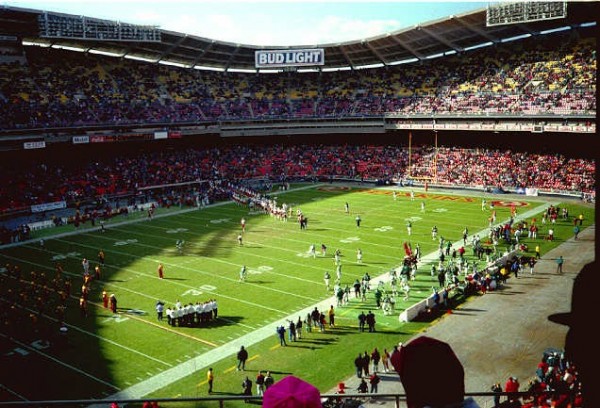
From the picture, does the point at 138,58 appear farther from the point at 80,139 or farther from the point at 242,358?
the point at 242,358

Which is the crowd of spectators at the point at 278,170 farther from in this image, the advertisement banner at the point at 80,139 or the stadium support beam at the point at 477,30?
the stadium support beam at the point at 477,30

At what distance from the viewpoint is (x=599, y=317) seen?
1965 millimetres

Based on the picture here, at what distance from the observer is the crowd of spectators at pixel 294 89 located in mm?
48969

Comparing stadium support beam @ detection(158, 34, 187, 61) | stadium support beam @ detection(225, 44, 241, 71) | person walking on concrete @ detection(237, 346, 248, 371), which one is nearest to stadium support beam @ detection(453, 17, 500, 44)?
stadium support beam @ detection(225, 44, 241, 71)

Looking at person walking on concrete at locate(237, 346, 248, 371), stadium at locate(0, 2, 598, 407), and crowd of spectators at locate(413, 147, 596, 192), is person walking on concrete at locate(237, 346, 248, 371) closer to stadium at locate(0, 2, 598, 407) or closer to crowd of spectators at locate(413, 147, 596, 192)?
stadium at locate(0, 2, 598, 407)

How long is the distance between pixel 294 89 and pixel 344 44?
9.86 m

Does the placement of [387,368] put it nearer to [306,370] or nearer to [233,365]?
[306,370]

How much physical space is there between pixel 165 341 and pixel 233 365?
3382 mm

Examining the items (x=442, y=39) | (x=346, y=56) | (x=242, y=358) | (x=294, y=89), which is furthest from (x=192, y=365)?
(x=294, y=89)

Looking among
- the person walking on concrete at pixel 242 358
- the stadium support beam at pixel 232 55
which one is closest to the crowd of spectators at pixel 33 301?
the person walking on concrete at pixel 242 358

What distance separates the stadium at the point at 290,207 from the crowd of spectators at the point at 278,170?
0.78 ft

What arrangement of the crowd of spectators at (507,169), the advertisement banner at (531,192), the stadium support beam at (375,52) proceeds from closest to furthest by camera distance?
the advertisement banner at (531,192), the crowd of spectators at (507,169), the stadium support beam at (375,52)

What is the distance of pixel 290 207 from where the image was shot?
137 ft

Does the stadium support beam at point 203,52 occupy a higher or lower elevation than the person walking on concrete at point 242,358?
higher
